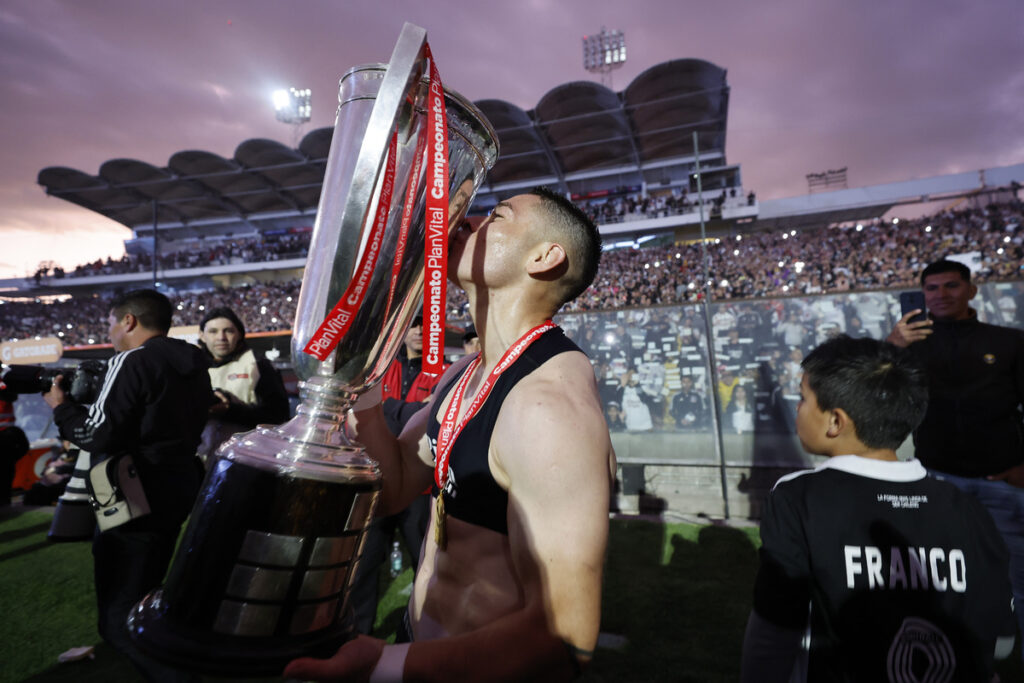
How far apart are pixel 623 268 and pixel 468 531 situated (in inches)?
988

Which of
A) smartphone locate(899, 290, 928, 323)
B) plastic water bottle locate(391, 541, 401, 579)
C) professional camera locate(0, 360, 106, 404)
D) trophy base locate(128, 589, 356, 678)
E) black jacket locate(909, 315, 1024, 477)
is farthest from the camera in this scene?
plastic water bottle locate(391, 541, 401, 579)

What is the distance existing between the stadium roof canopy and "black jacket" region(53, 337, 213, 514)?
25.7m

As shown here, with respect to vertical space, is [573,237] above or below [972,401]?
above

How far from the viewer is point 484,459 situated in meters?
1.16

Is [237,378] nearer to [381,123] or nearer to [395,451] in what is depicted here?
[395,451]

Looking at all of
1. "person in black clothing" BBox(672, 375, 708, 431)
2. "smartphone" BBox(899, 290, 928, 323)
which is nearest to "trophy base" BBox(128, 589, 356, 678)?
"smartphone" BBox(899, 290, 928, 323)

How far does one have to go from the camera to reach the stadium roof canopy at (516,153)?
88.4 feet

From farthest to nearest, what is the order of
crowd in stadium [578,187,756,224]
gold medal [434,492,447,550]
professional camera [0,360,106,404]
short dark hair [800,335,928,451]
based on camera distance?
crowd in stadium [578,187,756,224], professional camera [0,360,106,404], short dark hair [800,335,928,451], gold medal [434,492,447,550]

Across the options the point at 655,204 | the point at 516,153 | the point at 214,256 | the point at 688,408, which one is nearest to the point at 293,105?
the point at 214,256

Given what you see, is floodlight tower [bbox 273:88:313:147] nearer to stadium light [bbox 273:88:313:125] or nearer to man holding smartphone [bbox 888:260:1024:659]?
stadium light [bbox 273:88:313:125]

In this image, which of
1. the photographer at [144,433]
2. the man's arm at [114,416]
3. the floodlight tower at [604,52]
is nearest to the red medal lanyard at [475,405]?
the photographer at [144,433]

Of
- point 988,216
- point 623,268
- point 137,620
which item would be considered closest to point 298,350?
point 137,620

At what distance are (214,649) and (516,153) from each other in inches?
1267

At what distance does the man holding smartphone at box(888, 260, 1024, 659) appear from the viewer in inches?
114
